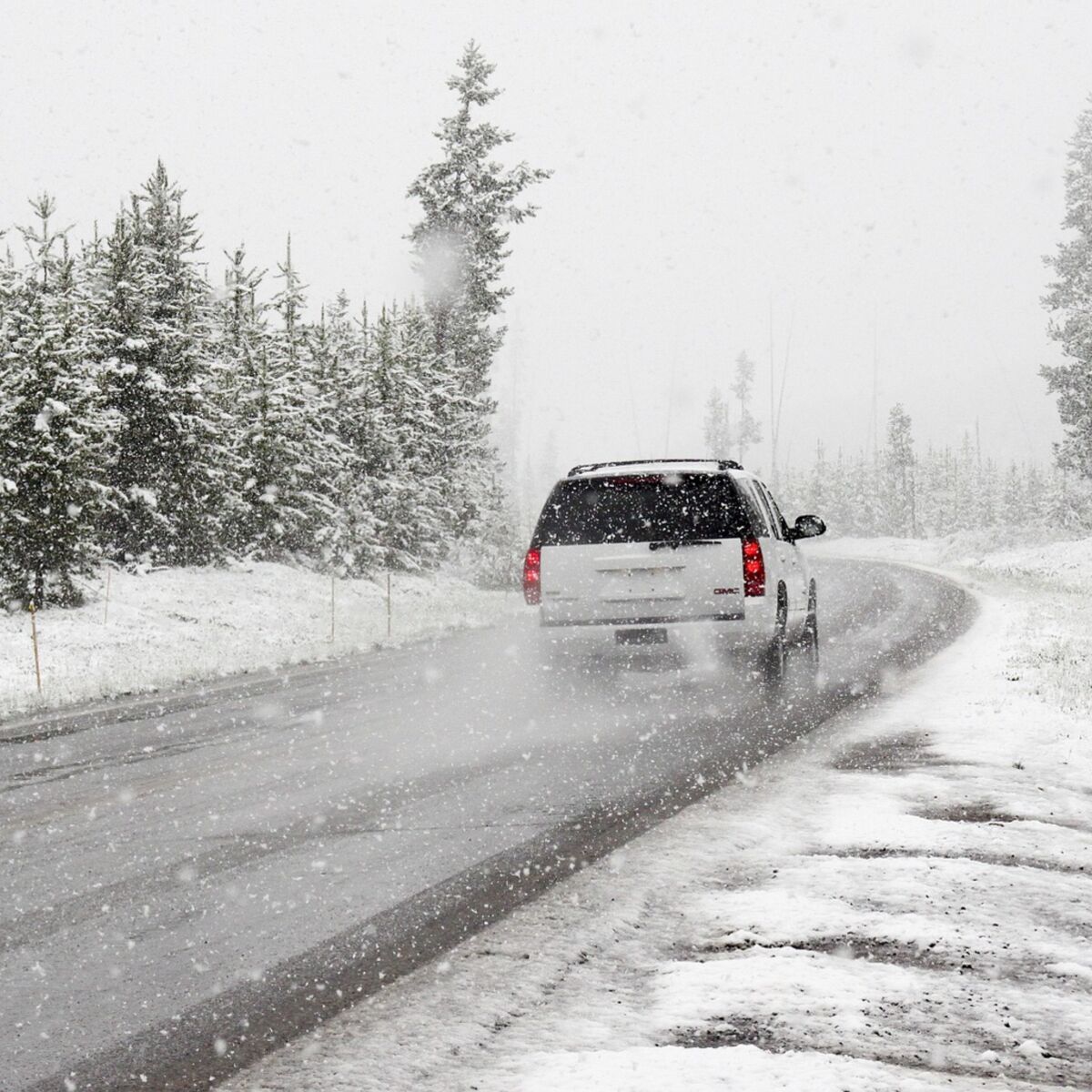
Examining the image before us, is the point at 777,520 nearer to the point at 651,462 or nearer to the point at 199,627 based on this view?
the point at 651,462

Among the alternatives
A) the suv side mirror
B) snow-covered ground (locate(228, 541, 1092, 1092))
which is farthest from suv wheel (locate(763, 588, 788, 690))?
snow-covered ground (locate(228, 541, 1092, 1092))

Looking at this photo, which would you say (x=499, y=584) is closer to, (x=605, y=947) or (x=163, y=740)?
(x=163, y=740)

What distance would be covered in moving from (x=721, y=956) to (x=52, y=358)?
57.5 ft

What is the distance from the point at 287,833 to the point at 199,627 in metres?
15.8

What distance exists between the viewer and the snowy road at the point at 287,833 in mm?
3746

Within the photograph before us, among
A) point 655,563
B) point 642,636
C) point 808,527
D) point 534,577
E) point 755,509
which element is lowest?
point 642,636

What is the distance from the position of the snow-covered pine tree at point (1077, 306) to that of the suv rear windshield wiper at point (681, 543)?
1418 inches

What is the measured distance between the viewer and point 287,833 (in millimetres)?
5961

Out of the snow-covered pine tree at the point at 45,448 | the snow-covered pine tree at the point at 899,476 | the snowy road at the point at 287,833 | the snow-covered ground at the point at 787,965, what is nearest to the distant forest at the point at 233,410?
the snow-covered pine tree at the point at 45,448

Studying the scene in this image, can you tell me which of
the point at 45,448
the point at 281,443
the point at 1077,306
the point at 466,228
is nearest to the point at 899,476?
the point at 1077,306

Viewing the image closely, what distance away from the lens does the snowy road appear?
3746 millimetres

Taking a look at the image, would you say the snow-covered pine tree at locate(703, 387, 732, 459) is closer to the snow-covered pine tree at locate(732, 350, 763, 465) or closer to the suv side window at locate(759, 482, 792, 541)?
the snow-covered pine tree at locate(732, 350, 763, 465)

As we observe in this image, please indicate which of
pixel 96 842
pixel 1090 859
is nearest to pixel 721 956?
pixel 1090 859

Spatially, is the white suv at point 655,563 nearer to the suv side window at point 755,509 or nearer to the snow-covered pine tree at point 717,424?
the suv side window at point 755,509
